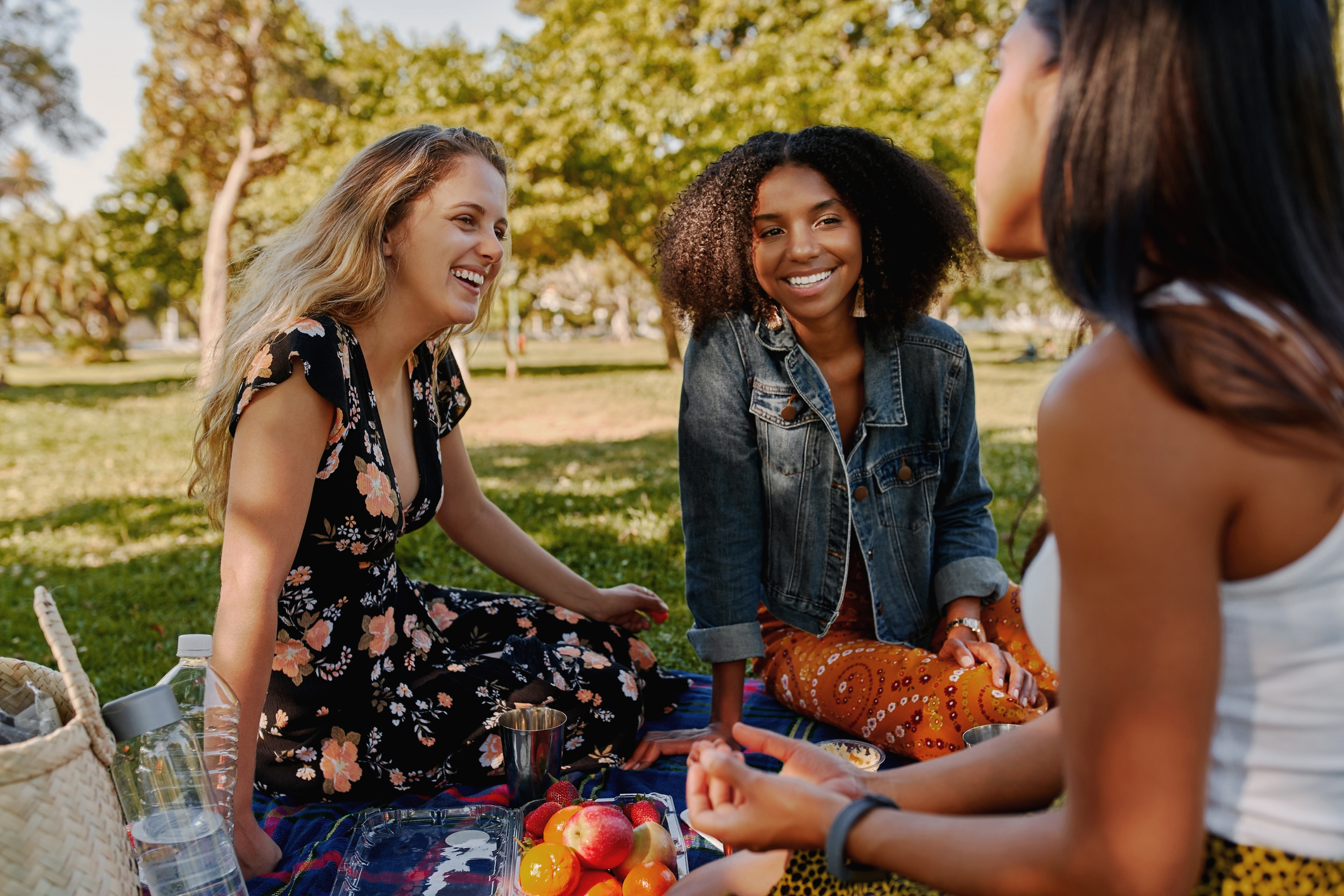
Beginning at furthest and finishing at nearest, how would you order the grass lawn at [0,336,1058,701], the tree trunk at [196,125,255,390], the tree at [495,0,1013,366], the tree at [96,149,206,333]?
the tree at [96,149,206,333]
the tree trunk at [196,125,255,390]
the tree at [495,0,1013,366]
the grass lawn at [0,336,1058,701]

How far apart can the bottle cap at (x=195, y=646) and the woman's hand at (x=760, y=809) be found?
1.31 meters

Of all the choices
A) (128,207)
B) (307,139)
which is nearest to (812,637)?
(307,139)

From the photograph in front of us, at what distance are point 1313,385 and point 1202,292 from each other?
162 millimetres

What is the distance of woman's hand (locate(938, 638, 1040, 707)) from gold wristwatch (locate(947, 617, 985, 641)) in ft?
0.15

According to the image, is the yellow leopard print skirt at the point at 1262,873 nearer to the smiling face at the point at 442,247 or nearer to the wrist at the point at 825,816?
the wrist at the point at 825,816

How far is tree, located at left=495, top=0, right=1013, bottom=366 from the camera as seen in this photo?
18.2m

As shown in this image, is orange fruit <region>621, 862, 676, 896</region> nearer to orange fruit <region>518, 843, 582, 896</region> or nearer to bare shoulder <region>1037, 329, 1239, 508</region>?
orange fruit <region>518, 843, 582, 896</region>

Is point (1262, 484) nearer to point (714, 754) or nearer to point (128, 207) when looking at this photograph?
point (714, 754)

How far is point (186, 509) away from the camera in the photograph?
A: 8.37m

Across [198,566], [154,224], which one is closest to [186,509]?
[198,566]

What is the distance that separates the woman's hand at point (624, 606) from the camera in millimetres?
3693

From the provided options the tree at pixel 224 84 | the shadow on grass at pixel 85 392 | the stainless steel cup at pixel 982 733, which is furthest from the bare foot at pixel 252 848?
the tree at pixel 224 84

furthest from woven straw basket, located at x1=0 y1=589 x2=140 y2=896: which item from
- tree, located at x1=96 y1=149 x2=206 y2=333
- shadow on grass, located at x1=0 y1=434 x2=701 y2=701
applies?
tree, located at x1=96 y1=149 x2=206 y2=333

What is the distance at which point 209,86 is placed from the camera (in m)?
21.3
